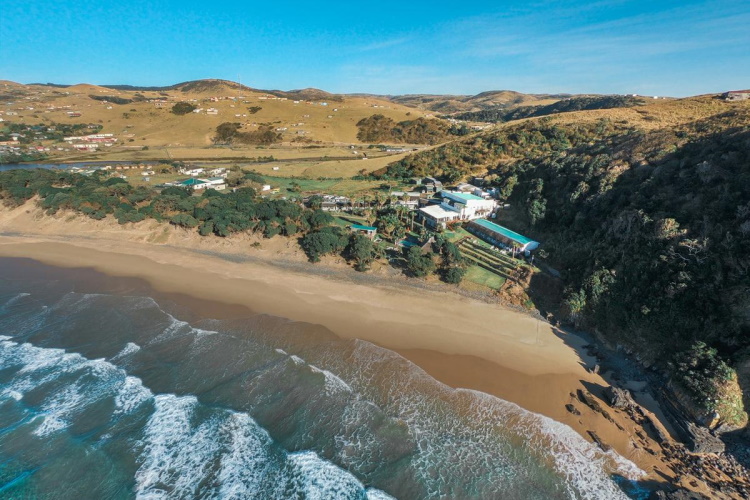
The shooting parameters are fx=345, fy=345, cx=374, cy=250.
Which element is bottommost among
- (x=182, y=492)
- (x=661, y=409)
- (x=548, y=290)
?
(x=182, y=492)

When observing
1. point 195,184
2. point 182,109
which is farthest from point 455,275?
point 182,109

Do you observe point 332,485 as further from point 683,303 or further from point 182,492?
point 683,303

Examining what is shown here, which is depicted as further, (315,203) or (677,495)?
(315,203)

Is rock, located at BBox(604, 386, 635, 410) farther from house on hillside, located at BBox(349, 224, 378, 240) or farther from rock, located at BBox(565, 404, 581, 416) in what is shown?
house on hillside, located at BBox(349, 224, 378, 240)

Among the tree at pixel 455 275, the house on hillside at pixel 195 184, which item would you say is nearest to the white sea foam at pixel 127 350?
the tree at pixel 455 275

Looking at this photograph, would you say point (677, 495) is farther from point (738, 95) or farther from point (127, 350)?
point (738, 95)

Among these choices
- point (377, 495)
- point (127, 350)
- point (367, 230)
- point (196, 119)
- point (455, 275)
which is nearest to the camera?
point (377, 495)

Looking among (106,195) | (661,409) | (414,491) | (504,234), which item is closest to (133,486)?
(414,491)
